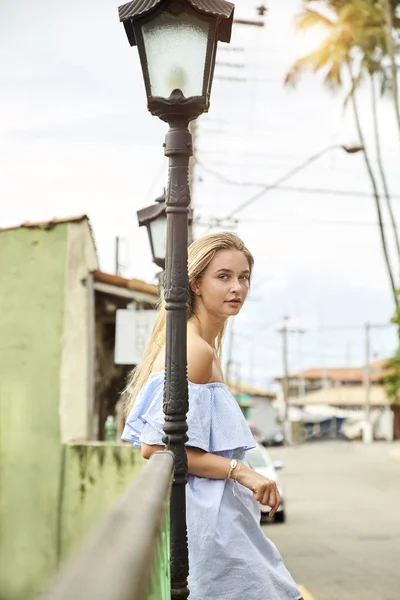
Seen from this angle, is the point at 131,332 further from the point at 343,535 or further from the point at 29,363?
the point at 343,535

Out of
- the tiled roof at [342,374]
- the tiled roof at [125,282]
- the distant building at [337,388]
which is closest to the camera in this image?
the tiled roof at [125,282]

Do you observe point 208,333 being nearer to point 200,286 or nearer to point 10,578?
point 200,286

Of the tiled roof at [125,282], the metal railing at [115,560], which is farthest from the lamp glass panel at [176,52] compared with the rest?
the tiled roof at [125,282]

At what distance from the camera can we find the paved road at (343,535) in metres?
10.3

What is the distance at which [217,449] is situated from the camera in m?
2.87

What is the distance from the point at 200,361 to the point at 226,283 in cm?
27

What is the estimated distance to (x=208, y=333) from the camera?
10.3 ft

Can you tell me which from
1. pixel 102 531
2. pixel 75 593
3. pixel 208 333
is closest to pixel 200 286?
pixel 208 333

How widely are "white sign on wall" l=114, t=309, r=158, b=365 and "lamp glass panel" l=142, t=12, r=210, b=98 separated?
822 centimetres

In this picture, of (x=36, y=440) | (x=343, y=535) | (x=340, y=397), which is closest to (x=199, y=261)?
(x=36, y=440)

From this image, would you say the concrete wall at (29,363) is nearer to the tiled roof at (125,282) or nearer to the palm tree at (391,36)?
the tiled roof at (125,282)

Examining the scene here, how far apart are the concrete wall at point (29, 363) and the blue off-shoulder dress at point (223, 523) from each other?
10.3m

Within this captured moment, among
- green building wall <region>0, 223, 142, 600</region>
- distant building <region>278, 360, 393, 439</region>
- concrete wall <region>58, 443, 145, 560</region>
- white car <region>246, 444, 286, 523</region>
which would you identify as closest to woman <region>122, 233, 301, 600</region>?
concrete wall <region>58, 443, 145, 560</region>

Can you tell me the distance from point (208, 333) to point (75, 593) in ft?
7.58
